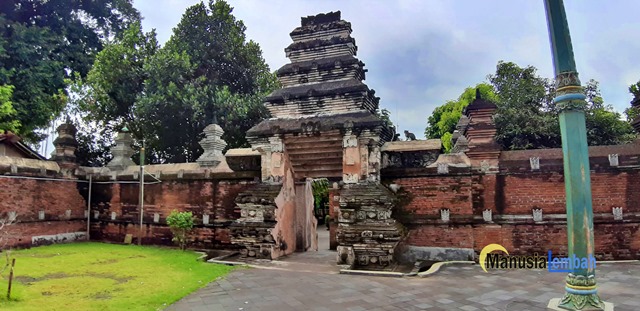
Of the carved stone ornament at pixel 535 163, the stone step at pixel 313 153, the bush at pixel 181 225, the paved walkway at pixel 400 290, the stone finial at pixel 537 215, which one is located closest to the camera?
the paved walkway at pixel 400 290

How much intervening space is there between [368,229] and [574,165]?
5.56 m

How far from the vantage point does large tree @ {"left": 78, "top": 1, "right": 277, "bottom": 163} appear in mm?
20656

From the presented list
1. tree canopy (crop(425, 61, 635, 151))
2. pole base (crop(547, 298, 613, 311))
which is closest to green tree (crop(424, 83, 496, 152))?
tree canopy (crop(425, 61, 635, 151))

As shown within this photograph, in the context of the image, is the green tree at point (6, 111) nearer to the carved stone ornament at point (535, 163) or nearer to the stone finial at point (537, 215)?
the carved stone ornament at point (535, 163)

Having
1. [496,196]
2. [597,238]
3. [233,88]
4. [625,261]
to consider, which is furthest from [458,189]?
[233,88]

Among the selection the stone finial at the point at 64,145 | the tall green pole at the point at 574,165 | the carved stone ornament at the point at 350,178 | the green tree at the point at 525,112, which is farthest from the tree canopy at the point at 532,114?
the stone finial at the point at 64,145

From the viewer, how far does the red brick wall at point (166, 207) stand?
12805mm

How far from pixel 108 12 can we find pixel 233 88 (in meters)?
9.14

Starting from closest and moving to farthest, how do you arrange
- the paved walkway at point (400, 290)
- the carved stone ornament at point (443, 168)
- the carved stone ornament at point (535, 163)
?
the paved walkway at point (400, 290), the carved stone ornament at point (535, 163), the carved stone ornament at point (443, 168)

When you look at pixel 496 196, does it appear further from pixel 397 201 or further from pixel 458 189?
pixel 397 201

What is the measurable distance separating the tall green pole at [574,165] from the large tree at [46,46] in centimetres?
2194

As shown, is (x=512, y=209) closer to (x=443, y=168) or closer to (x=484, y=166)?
(x=484, y=166)

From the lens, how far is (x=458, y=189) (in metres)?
10.8

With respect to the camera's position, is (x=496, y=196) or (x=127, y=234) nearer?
(x=496, y=196)
